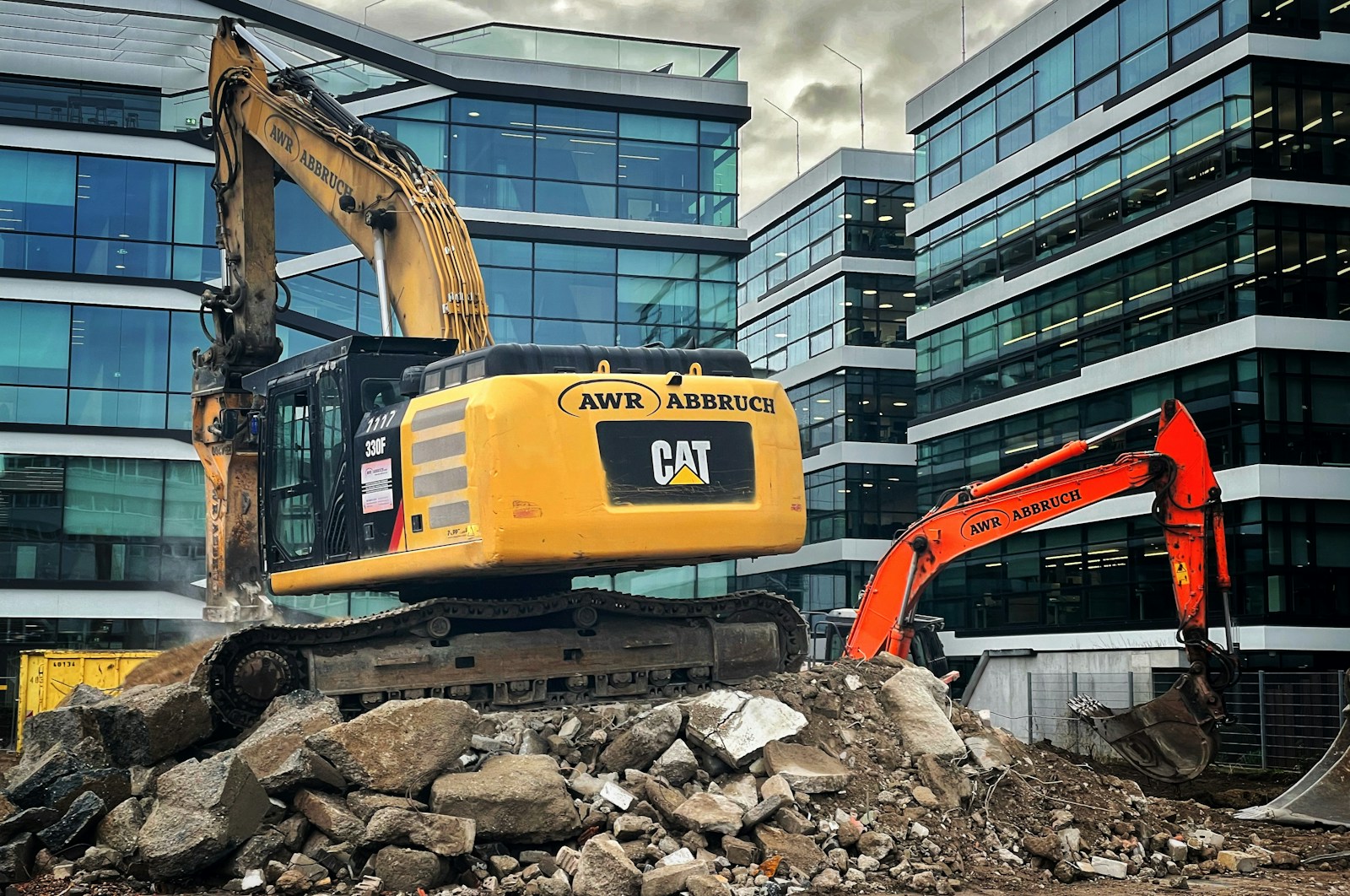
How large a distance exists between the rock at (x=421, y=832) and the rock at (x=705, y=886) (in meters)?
1.75

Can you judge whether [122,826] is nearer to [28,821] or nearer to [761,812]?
[28,821]

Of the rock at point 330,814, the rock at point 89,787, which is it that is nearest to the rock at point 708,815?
the rock at point 330,814

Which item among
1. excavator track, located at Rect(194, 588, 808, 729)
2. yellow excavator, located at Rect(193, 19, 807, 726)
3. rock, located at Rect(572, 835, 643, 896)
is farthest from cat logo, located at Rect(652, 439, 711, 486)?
rock, located at Rect(572, 835, 643, 896)

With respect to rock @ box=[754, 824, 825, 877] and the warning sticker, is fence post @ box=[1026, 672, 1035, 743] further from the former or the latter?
rock @ box=[754, 824, 825, 877]

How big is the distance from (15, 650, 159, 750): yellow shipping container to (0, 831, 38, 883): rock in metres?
13.9

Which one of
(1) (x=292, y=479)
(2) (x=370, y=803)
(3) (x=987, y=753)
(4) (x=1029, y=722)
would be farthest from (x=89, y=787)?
(4) (x=1029, y=722)

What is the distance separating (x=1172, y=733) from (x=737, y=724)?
586 cm

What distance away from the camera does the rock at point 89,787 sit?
12289 mm

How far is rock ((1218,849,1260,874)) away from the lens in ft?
45.6

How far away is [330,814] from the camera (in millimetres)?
11703

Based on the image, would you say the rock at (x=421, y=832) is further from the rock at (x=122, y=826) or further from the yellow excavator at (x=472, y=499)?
the yellow excavator at (x=472, y=499)

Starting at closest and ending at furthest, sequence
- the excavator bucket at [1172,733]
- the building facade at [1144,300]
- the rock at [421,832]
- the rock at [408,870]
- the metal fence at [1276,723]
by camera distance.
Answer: the rock at [408,870] → the rock at [421,832] → the excavator bucket at [1172,733] → the metal fence at [1276,723] → the building facade at [1144,300]

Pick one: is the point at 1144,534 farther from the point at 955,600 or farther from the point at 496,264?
the point at 496,264

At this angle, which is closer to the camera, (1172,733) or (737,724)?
(737,724)
